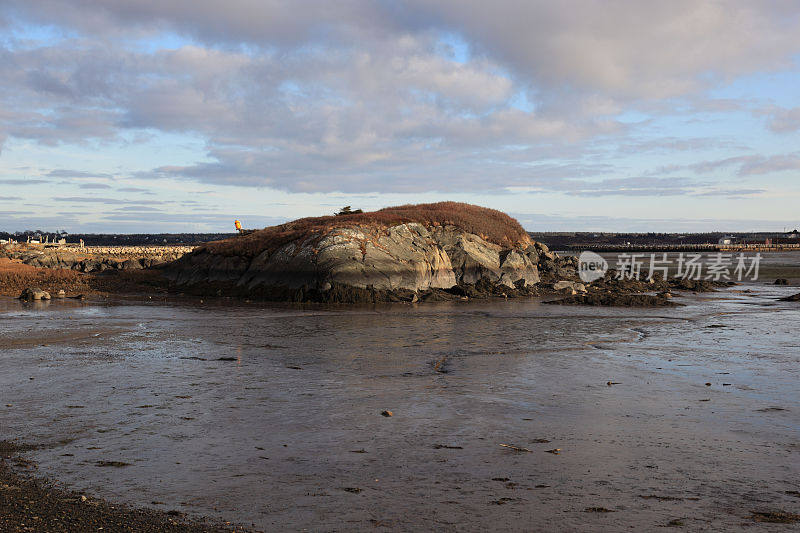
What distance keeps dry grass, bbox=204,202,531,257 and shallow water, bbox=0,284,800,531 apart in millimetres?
15088

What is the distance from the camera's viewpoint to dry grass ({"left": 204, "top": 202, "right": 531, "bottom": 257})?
35250mm

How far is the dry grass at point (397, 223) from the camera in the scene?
1388 inches

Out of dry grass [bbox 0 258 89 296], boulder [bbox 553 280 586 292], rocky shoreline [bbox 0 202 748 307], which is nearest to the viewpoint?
rocky shoreline [bbox 0 202 748 307]

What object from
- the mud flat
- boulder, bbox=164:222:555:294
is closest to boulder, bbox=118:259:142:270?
boulder, bbox=164:222:555:294

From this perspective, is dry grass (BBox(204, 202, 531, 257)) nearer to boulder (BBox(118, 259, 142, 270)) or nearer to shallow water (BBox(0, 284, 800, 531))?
boulder (BBox(118, 259, 142, 270))

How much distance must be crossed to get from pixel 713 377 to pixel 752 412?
307 centimetres

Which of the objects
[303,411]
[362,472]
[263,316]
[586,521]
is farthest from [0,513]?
[263,316]

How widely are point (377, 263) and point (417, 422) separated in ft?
72.0

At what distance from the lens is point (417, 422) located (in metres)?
10.1

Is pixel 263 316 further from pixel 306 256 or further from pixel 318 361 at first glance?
pixel 318 361

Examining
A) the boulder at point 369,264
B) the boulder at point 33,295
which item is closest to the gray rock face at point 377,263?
the boulder at point 369,264

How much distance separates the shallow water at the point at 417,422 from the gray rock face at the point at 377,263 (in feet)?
36.2

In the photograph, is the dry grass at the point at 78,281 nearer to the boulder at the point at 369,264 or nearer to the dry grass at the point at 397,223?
the boulder at the point at 369,264

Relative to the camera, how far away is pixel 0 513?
6.33m
